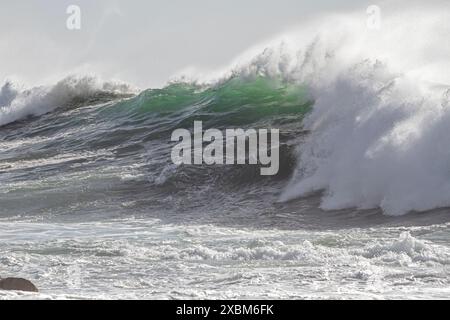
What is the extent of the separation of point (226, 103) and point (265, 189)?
7080 millimetres

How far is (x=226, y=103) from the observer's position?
66.6 ft

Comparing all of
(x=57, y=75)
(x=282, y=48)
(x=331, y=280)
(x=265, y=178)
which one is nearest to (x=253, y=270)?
→ (x=331, y=280)

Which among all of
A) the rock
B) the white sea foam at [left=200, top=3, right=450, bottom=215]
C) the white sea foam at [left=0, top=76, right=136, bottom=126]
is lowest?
the rock

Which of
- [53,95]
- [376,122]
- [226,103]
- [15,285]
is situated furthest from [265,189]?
[53,95]

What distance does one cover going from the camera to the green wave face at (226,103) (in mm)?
18688

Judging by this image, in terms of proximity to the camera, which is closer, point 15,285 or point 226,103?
point 15,285

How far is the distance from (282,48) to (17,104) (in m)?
12.2

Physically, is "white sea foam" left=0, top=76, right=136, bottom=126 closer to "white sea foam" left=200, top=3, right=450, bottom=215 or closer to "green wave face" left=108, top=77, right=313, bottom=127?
"green wave face" left=108, top=77, right=313, bottom=127

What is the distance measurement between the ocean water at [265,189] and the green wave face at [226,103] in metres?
0.07

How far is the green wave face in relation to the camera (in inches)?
736

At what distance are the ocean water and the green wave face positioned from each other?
70 mm

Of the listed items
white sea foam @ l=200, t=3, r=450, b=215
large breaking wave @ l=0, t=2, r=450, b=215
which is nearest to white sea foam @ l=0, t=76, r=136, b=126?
large breaking wave @ l=0, t=2, r=450, b=215

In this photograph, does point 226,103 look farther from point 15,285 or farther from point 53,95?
point 15,285

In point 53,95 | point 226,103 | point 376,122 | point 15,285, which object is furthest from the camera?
point 53,95
